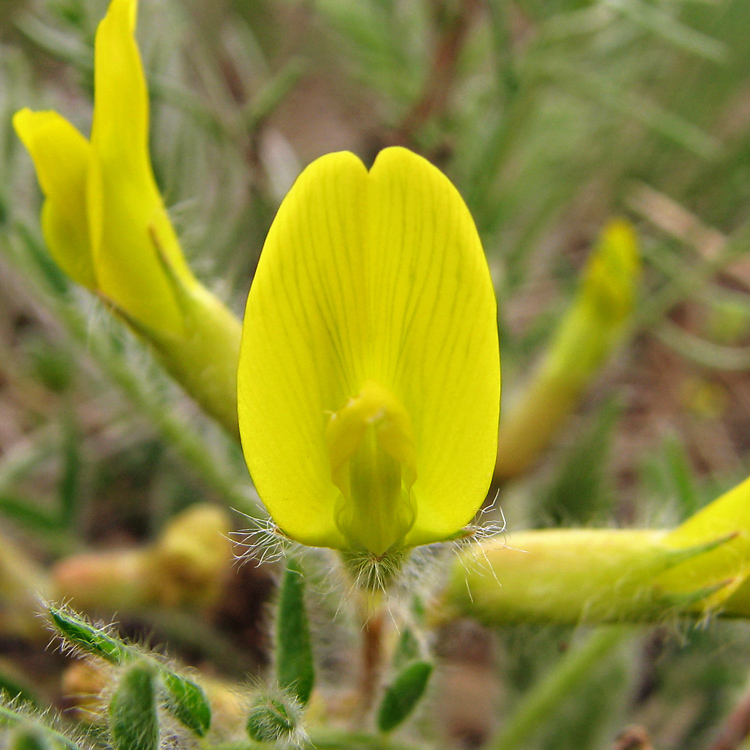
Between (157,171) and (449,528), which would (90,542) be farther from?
(449,528)

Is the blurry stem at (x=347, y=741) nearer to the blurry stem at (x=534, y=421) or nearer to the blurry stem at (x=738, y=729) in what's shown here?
Answer: the blurry stem at (x=738, y=729)

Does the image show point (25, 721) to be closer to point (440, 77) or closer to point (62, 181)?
point (62, 181)

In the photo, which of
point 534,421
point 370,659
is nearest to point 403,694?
point 370,659

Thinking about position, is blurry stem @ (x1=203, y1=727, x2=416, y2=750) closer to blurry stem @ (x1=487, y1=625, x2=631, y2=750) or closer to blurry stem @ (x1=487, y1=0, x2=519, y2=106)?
blurry stem @ (x1=487, y1=625, x2=631, y2=750)

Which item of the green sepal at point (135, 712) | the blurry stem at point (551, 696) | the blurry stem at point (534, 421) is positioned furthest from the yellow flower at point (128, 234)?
the blurry stem at point (534, 421)

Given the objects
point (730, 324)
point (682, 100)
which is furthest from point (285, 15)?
point (730, 324)
